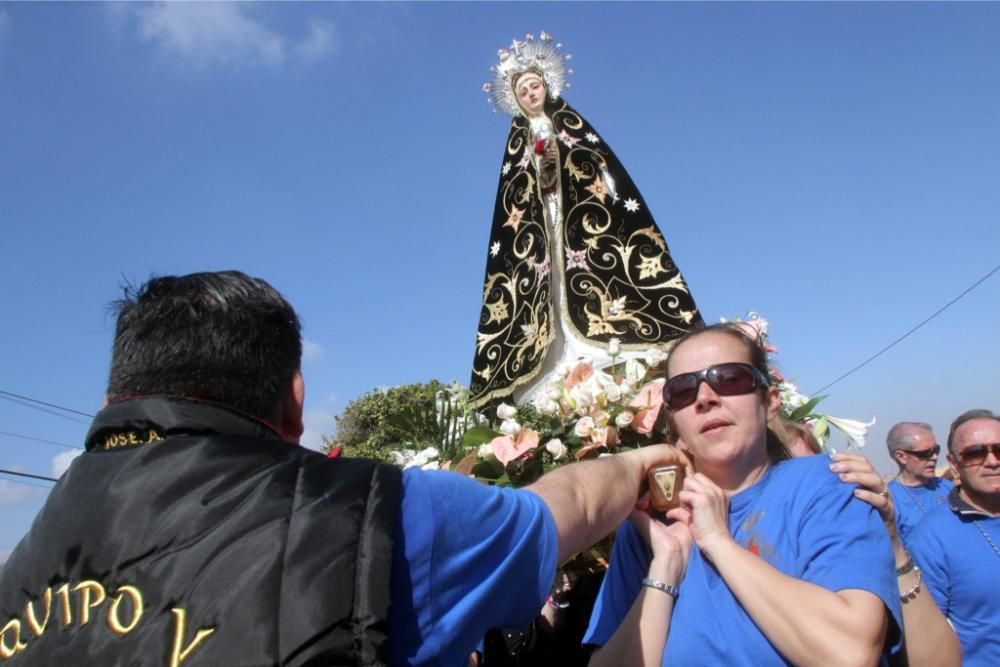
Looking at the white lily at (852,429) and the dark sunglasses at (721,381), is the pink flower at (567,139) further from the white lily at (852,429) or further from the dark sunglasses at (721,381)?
the dark sunglasses at (721,381)

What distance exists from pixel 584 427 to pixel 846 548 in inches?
38.5

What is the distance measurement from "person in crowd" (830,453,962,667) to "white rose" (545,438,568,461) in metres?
0.87

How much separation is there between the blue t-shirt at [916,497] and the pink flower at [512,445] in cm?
381

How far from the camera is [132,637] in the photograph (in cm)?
124

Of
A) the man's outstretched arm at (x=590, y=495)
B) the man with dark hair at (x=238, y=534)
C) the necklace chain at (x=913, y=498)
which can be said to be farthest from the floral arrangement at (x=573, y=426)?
the necklace chain at (x=913, y=498)

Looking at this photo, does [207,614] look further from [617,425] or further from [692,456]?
[617,425]

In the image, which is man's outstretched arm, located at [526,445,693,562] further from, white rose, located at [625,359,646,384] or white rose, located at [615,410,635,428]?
white rose, located at [625,359,646,384]

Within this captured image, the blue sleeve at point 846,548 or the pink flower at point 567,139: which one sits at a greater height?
the pink flower at point 567,139

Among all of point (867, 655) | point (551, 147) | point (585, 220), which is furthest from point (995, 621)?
point (551, 147)

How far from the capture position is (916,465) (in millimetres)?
6164

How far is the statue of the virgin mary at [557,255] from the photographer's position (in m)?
5.47

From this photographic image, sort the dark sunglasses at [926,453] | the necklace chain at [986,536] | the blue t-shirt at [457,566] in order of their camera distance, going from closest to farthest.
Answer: the blue t-shirt at [457,566]
the necklace chain at [986,536]
the dark sunglasses at [926,453]

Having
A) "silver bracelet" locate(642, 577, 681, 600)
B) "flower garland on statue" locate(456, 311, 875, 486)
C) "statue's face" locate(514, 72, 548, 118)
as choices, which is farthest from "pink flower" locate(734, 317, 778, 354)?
"statue's face" locate(514, 72, 548, 118)

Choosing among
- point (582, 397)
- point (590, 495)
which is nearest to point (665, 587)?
point (590, 495)
